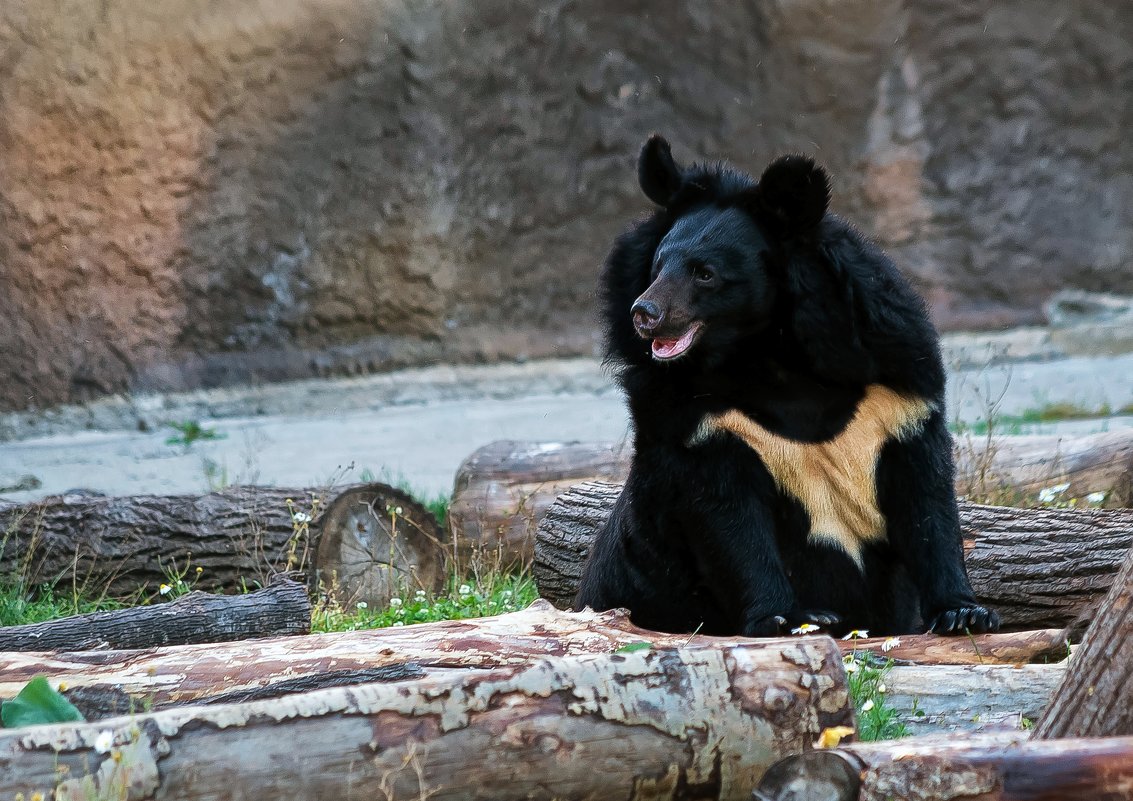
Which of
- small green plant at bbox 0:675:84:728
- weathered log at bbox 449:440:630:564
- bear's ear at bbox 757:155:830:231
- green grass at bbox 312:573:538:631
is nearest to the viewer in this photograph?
small green plant at bbox 0:675:84:728

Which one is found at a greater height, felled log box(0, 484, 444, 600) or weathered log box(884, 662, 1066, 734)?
felled log box(0, 484, 444, 600)

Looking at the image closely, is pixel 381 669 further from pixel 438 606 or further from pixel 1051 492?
pixel 1051 492

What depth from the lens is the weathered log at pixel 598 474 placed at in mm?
6133

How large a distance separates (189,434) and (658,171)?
5.33 meters

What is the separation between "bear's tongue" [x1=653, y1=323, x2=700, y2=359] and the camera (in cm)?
423

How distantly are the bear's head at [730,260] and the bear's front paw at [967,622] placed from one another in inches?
40.1

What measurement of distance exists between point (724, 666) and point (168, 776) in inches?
41.0

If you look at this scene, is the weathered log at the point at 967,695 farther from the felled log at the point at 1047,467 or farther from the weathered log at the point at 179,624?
the felled log at the point at 1047,467

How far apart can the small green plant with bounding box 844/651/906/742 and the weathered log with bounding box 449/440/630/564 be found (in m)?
2.79

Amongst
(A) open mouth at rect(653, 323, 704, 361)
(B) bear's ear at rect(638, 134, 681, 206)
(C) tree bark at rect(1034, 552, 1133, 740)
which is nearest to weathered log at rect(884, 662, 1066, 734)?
(C) tree bark at rect(1034, 552, 1133, 740)

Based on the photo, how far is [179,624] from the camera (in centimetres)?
434

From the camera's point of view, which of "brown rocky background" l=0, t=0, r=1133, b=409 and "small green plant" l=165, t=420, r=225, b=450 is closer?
"small green plant" l=165, t=420, r=225, b=450

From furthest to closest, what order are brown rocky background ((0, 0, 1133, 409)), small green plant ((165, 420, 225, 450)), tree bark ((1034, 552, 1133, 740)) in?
brown rocky background ((0, 0, 1133, 409)) < small green plant ((165, 420, 225, 450)) < tree bark ((1034, 552, 1133, 740))

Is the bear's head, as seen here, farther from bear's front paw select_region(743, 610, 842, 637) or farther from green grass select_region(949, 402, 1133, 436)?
green grass select_region(949, 402, 1133, 436)
